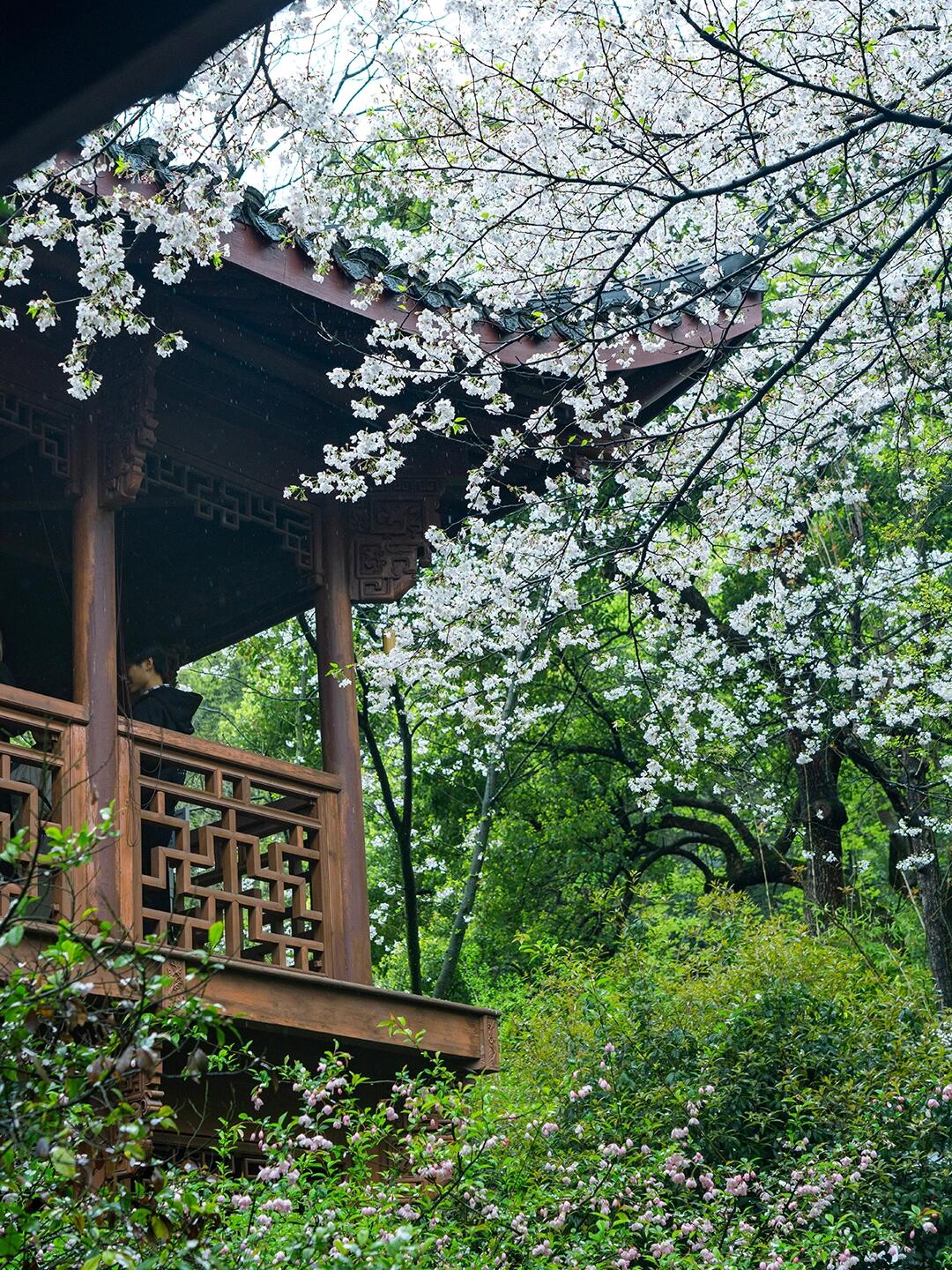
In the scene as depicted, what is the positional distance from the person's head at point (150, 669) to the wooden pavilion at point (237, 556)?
49 centimetres

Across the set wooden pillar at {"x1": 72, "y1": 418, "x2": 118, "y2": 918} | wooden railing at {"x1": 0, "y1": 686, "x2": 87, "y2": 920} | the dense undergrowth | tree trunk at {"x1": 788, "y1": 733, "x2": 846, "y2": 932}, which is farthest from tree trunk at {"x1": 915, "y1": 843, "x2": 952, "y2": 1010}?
wooden railing at {"x1": 0, "y1": 686, "x2": 87, "y2": 920}

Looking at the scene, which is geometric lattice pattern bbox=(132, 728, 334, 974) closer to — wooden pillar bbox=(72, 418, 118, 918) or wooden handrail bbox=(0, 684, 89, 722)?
wooden pillar bbox=(72, 418, 118, 918)

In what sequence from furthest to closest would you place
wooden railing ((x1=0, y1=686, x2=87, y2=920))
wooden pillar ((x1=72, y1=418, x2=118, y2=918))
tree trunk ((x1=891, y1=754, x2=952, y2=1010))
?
1. tree trunk ((x1=891, y1=754, x2=952, y2=1010))
2. wooden pillar ((x1=72, y1=418, x2=118, y2=918))
3. wooden railing ((x1=0, y1=686, x2=87, y2=920))

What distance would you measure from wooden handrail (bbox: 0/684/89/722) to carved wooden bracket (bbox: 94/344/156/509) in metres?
0.99

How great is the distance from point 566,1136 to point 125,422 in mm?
4305

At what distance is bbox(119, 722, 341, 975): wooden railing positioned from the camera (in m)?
5.76

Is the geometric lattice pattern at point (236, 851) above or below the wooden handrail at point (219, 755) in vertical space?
below

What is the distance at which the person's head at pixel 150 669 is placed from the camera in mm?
7527

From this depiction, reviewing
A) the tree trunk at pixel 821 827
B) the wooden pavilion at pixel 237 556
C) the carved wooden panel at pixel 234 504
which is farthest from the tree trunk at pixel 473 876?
the carved wooden panel at pixel 234 504

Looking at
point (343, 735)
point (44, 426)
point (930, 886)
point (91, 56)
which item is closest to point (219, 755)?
point (343, 735)

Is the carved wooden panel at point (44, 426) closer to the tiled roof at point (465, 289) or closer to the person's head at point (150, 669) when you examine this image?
the tiled roof at point (465, 289)

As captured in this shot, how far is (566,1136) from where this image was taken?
733 centimetres

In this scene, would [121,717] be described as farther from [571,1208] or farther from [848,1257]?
[848,1257]

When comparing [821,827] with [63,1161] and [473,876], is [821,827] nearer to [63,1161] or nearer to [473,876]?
[473,876]
